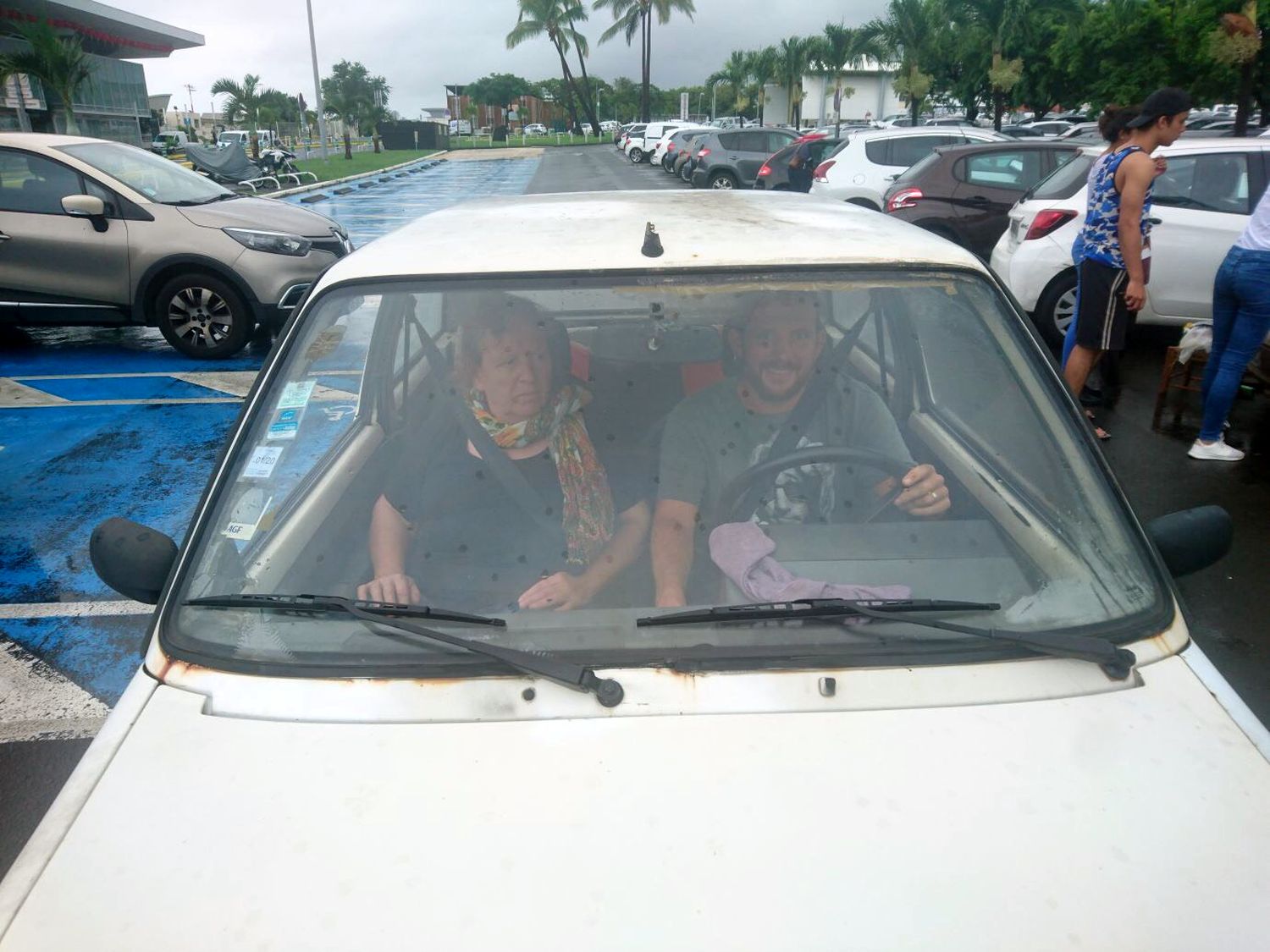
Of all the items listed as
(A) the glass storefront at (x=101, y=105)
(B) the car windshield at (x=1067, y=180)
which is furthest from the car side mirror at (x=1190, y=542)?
(A) the glass storefront at (x=101, y=105)

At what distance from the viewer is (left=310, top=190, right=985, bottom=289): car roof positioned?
2.04 metres

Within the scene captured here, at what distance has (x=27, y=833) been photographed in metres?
2.82

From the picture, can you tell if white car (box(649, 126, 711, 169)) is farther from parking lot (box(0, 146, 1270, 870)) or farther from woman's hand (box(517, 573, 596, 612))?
woman's hand (box(517, 573, 596, 612))

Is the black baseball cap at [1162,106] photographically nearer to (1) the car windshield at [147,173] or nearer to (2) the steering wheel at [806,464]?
(2) the steering wheel at [806,464]

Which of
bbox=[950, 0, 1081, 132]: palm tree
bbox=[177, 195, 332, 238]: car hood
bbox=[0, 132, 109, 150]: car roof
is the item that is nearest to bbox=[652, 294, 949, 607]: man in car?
bbox=[177, 195, 332, 238]: car hood

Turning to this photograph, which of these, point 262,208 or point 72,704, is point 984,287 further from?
point 262,208

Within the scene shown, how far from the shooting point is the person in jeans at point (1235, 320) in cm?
483

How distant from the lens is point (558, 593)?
75.0 inches

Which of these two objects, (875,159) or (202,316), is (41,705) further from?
(875,159)

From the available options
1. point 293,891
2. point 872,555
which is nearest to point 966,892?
point 872,555

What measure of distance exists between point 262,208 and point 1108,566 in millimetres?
8850

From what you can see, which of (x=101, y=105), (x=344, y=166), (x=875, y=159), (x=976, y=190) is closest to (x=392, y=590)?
(x=976, y=190)

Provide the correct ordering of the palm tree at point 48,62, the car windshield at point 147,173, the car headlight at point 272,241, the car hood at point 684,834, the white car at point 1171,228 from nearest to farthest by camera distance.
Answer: the car hood at point 684,834, the white car at point 1171,228, the car headlight at point 272,241, the car windshield at point 147,173, the palm tree at point 48,62

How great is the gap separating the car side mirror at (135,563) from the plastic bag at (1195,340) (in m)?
6.34
